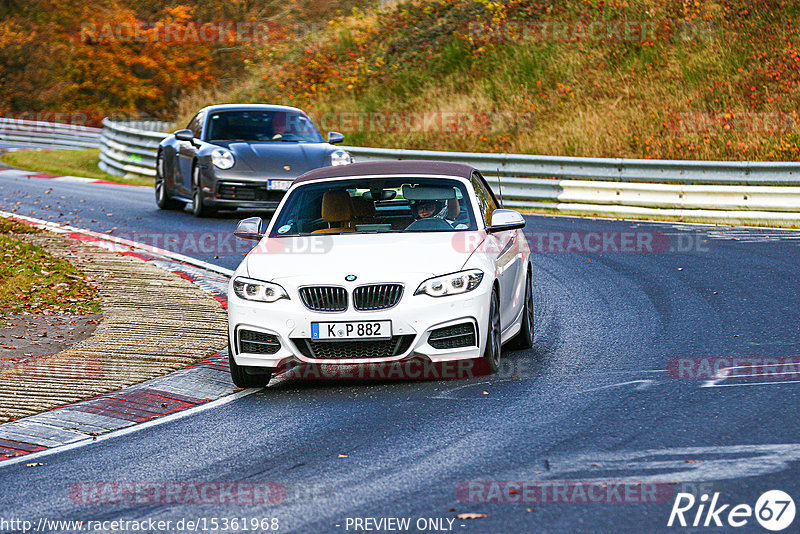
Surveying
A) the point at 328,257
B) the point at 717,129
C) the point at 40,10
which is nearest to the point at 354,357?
the point at 328,257

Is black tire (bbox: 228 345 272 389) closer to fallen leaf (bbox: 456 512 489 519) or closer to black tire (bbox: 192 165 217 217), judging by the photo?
fallen leaf (bbox: 456 512 489 519)

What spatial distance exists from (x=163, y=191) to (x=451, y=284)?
12663 millimetres

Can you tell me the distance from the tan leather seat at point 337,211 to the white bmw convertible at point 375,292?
0.01m

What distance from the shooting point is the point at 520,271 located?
9.66 m

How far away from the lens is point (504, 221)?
912cm

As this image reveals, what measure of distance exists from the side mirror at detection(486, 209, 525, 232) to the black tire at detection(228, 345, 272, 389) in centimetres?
200

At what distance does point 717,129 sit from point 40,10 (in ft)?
119

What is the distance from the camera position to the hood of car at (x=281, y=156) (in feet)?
57.8

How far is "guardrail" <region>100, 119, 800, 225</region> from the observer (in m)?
18.5

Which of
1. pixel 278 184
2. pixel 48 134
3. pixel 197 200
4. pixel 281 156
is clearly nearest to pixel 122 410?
pixel 278 184

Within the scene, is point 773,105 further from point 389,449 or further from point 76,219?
point 389,449

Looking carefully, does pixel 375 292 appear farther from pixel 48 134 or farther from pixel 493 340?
pixel 48 134

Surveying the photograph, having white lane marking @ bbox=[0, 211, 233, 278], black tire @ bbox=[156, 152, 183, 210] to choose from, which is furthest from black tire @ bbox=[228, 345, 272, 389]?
black tire @ bbox=[156, 152, 183, 210]

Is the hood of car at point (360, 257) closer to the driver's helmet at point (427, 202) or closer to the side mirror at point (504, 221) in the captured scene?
the side mirror at point (504, 221)
